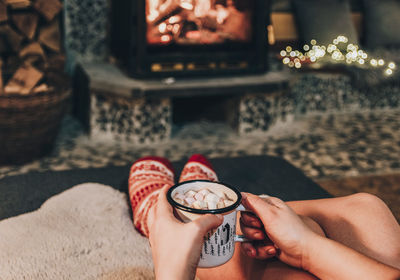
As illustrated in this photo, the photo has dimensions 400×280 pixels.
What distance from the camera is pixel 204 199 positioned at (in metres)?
0.66

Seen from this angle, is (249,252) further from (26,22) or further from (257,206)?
(26,22)

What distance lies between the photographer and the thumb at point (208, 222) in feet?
2.01

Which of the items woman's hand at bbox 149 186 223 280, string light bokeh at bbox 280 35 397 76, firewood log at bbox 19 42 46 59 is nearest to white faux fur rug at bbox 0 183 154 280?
woman's hand at bbox 149 186 223 280

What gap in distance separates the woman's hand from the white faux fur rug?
24 cm

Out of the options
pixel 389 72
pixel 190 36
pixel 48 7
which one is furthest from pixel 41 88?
pixel 389 72

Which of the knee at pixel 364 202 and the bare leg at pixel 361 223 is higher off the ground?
Answer: the knee at pixel 364 202

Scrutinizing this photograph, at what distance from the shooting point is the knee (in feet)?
2.84

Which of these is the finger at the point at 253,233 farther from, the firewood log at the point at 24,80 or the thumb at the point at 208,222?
the firewood log at the point at 24,80

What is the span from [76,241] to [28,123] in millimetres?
1344

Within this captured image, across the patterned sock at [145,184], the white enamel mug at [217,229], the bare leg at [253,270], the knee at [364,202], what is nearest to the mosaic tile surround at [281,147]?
the patterned sock at [145,184]

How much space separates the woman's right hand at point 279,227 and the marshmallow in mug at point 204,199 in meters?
0.07

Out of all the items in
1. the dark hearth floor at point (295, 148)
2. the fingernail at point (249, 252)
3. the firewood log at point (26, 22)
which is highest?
the firewood log at point (26, 22)

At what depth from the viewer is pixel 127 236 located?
974 mm

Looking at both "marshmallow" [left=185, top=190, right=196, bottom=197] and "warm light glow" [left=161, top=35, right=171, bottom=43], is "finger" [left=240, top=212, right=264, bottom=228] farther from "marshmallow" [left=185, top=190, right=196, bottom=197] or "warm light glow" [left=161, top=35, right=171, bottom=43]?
"warm light glow" [left=161, top=35, right=171, bottom=43]
